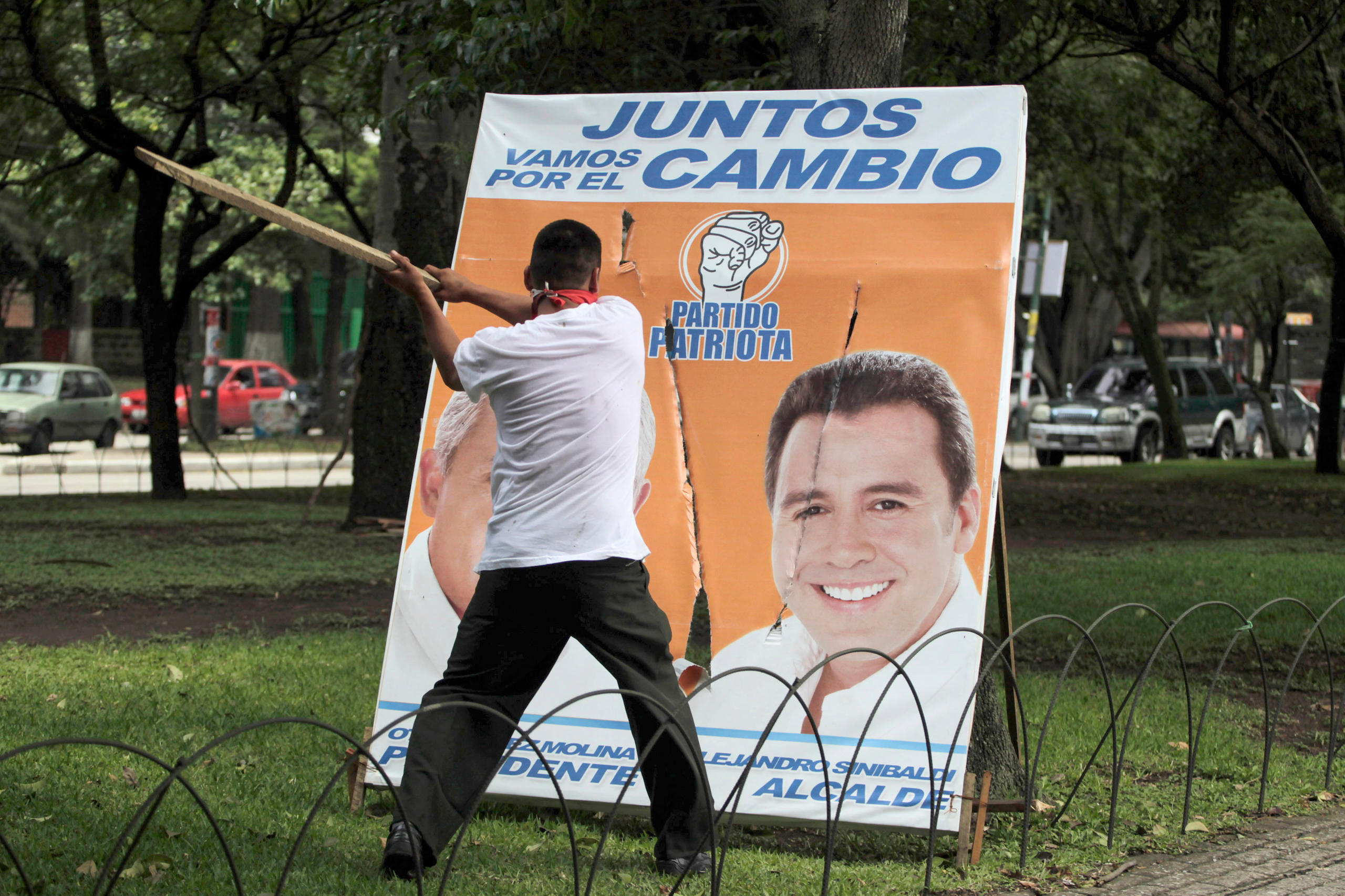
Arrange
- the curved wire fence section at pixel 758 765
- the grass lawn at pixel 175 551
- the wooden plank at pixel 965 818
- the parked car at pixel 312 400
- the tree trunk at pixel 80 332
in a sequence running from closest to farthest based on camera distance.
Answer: the curved wire fence section at pixel 758 765
the wooden plank at pixel 965 818
the grass lawn at pixel 175 551
the parked car at pixel 312 400
the tree trunk at pixel 80 332

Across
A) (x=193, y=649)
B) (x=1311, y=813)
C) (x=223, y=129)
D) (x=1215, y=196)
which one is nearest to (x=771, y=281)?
(x=1311, y=813)

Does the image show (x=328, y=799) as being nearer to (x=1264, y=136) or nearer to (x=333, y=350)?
(x=1264, y=136)

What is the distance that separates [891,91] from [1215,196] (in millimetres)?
16240

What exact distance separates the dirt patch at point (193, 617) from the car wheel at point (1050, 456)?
18.6 metres

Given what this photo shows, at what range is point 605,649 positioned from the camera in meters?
3.90

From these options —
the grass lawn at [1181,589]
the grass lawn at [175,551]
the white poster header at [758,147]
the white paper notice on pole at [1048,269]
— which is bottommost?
the grass lawn at [175,551]

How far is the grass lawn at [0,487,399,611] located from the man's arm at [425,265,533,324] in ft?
18.7

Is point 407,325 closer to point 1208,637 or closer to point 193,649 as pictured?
point 193,649

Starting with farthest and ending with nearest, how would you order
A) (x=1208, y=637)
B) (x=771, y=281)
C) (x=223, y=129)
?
(x=223, y=129) → (x=1208, y=637) → (x=771, y=281)

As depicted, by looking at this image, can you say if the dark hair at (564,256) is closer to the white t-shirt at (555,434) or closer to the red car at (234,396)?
the white t-shirt at (555,434)

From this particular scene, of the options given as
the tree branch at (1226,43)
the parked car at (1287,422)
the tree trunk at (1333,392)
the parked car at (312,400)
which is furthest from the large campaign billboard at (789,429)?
the parked car at (312,400)

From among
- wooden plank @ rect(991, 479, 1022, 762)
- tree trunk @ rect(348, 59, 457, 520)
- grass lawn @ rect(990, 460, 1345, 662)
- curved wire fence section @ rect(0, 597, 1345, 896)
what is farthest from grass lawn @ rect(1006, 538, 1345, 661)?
tree trunk @ rect(348, 59, 457, 520)

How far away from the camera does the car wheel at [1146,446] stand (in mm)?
25844

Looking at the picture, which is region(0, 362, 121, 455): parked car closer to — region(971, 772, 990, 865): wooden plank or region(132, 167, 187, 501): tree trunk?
region(132, 167, 187, 501): tree trunk
